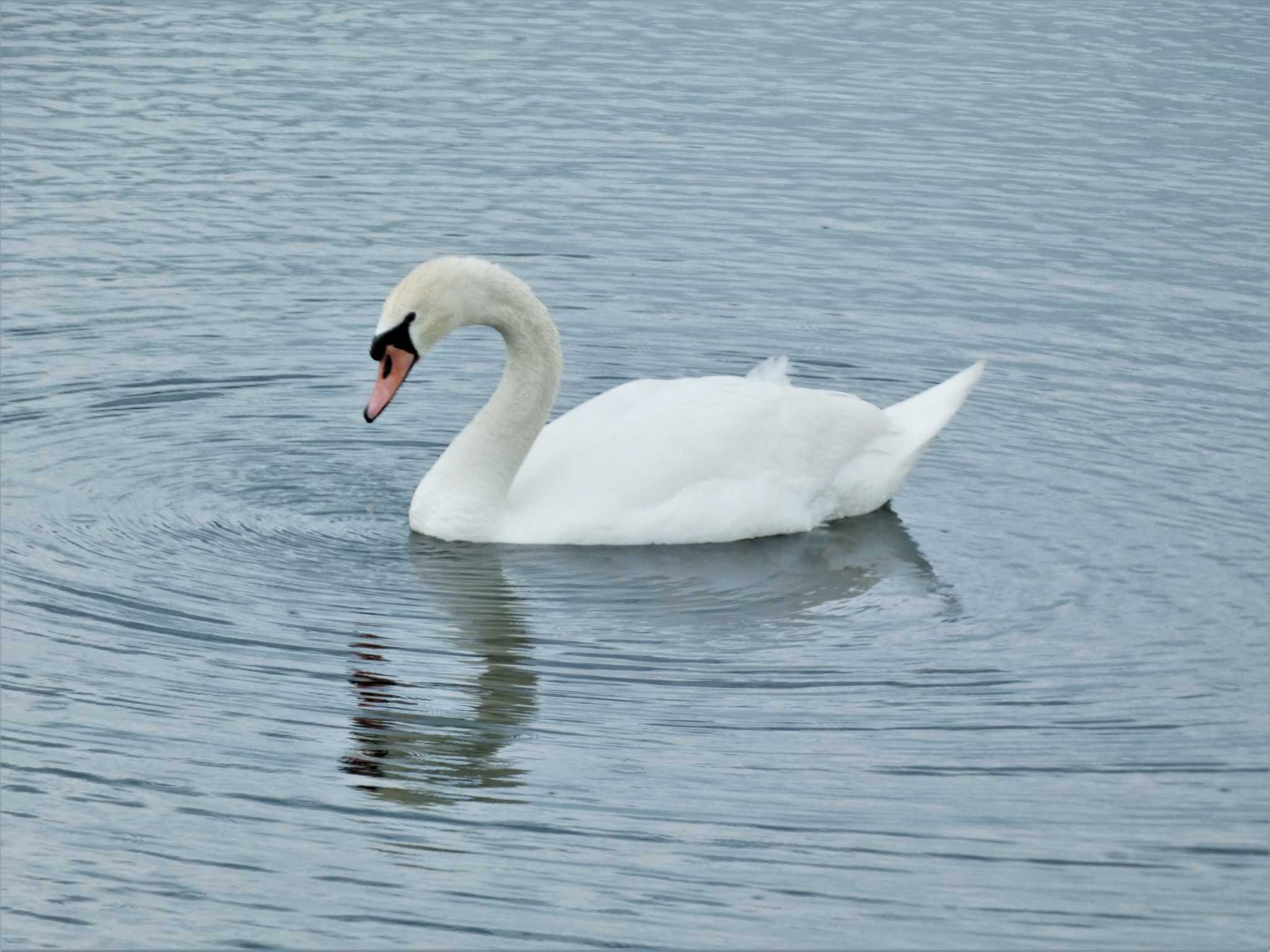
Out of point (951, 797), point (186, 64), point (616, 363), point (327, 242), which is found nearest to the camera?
point (951, 797)

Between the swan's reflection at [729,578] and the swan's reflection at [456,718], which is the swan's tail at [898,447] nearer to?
the swan's reflection at [729,578]

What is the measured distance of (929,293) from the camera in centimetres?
1564

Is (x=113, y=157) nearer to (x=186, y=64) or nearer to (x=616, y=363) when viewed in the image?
(x=186, y=64)

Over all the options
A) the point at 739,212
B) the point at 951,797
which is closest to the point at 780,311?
the point at 739,212

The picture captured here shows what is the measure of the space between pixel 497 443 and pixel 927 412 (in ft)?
8.27

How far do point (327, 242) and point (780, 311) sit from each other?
136 inches

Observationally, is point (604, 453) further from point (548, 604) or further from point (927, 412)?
point (927, 412)

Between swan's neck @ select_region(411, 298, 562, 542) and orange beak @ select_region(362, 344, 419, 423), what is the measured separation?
0.55 metres

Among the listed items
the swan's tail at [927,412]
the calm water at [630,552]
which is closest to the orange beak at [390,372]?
the calm water at [630,552]

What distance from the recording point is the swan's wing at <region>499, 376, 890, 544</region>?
36.1ft

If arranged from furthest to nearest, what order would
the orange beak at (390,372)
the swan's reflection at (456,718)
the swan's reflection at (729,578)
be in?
the orange beak at (390,372) → the swan's reflection at (729,578) → the swan's reflection at (456,718)

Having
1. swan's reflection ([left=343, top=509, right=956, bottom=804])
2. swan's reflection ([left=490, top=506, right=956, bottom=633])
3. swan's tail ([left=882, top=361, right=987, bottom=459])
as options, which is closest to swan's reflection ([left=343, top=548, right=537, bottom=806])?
swan's reflection ([left=343, top=509, right=956, bottom=804])

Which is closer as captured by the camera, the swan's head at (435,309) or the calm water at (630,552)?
the calm water at (630,552)

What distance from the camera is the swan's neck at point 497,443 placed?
435 inches
